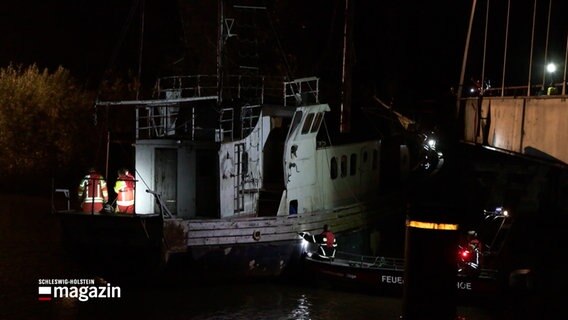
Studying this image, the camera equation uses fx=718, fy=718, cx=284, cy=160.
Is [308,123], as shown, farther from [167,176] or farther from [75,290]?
[75,290]

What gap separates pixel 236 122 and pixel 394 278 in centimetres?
679

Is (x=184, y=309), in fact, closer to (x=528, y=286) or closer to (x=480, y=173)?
(x=528, y=286)

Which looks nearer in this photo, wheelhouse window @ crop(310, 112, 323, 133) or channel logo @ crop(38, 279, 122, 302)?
channel logo @ crop(38, 279, 122, 302)

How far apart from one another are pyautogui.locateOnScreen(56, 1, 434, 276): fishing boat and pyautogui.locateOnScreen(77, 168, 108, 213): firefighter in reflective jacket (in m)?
0.40

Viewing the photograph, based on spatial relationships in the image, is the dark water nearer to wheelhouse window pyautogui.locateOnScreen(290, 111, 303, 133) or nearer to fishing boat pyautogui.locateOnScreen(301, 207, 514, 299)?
fishing boat pyautogui.locateOnScreen(301, 207, 514, 299)

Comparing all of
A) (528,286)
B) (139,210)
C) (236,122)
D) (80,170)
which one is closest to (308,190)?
(236,122)

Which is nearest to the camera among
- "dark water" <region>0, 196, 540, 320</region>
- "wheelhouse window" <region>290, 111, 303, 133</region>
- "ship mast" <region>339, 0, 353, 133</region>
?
"dark water" <region>0, 196, 540, 320</region>

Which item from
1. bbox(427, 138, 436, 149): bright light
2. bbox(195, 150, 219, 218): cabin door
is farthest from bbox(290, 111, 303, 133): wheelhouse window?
bbox(427, 138, 436, 149): bright light

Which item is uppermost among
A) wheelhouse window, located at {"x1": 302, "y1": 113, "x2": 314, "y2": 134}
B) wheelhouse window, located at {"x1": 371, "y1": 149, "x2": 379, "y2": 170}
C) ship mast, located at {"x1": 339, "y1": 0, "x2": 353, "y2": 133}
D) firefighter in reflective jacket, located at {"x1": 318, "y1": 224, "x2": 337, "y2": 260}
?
ship mast, located at {"x1": 339, "y1": 0, "x2": 353, "y2": 133}

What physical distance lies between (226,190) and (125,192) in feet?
9.69

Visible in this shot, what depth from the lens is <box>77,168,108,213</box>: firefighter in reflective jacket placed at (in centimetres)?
2069

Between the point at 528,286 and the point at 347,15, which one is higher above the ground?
the point at 347,15

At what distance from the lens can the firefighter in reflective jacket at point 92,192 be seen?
2069cm

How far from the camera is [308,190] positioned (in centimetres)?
2406
